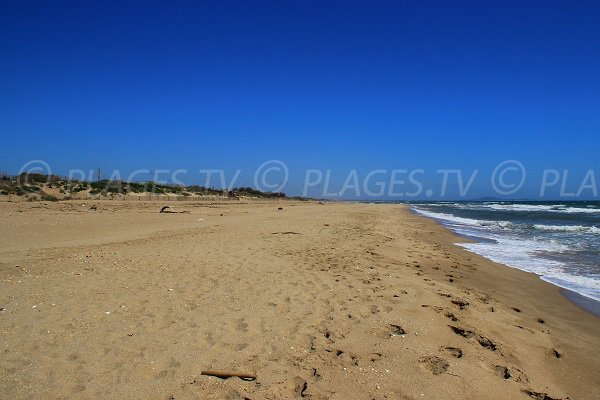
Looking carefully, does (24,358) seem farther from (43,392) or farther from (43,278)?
(43,278)

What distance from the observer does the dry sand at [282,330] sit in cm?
310

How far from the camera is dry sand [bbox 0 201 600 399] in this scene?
310 centimetres

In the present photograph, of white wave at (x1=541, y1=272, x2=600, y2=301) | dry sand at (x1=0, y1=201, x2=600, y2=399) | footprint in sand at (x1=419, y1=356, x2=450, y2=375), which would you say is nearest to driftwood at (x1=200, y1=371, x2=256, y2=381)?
dry sand at (x1=0, y1=201, x2=600, y2=399)

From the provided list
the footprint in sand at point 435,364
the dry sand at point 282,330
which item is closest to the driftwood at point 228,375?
the dry sand at point 282,330

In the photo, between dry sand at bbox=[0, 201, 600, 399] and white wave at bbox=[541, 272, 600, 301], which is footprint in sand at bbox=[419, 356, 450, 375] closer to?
dry sand at bbox=[0, 201, 600, 399]

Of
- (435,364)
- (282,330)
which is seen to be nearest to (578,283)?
(435,364)

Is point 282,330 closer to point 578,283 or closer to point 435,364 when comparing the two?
point 435,364

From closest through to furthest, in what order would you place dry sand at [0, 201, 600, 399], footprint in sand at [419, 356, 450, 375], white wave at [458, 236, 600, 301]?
dry sand at [0, 201, 600, 399] → footprint in sand at [419, 356, 450, 375] → white wave at [458, 236, 600, 301]

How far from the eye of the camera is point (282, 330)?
13.6ft

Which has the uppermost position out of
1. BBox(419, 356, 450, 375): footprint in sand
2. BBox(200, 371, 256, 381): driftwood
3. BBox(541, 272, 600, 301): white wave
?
BBox(541, 272, 600, 301): white wave

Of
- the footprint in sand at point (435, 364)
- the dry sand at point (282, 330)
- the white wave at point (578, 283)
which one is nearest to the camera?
the dry sand at point (282, 330)

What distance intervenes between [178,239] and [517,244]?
1129 centimetres

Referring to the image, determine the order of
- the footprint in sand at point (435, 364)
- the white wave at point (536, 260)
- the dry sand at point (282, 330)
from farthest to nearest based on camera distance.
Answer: the white wave at point (536, 260), the footprint in sand at point (435, 364), the dry sand at point (282, 330)

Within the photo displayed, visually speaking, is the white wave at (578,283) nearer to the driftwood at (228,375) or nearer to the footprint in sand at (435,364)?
the footprint in sand at (435,364)
